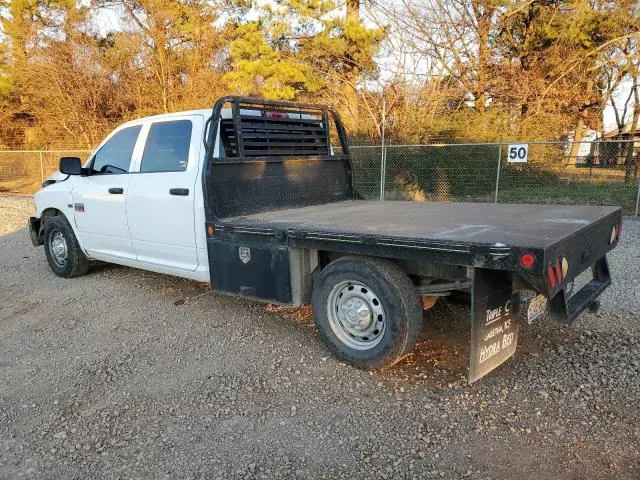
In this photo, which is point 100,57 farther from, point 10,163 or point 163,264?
point 163,264

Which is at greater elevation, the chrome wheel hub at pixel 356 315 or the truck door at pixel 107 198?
the truck door at pixel 107 198

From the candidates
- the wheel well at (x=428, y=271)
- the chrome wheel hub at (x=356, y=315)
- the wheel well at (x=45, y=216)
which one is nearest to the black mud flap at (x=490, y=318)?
the wheel well at (x=428, y=271)

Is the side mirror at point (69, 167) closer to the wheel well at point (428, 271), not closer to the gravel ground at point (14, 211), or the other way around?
the wheel well at point (428, 271)

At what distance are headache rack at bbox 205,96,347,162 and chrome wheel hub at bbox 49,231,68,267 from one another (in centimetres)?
316

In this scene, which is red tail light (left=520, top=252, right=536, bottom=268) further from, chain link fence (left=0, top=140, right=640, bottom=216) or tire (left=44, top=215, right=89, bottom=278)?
chain link fence (left=0, top=140, right=640, bottom=216)

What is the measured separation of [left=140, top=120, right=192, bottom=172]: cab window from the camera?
5.04m

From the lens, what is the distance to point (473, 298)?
10.3ft

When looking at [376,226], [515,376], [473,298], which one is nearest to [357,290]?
[376,226]

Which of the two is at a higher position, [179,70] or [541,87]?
[179,70]

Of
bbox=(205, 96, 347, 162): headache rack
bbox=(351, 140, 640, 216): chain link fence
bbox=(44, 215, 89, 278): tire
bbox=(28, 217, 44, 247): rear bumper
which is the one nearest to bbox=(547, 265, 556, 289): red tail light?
bbox=(205, 96, 347, 162): headache rack

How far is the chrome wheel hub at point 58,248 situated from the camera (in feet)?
22.2

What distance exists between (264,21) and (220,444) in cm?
1751

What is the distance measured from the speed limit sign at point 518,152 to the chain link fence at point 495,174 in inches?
51.1

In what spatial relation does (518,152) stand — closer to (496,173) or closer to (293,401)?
(496,173)
